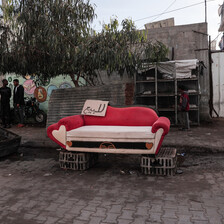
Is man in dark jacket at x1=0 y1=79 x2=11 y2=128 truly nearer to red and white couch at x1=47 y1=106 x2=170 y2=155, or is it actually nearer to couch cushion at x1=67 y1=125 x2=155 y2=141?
red and white couch at x1=47 y1=106 x2=170 y2=155

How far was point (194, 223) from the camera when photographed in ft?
8.23

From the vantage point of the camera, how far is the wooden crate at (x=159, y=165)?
13.5 feet

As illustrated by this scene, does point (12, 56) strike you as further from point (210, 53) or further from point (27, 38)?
point (210, 53)

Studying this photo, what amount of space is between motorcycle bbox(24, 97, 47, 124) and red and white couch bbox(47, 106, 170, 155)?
6.12 meters

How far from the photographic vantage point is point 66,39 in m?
5.39

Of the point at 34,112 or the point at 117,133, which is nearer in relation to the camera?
the point at 117,133

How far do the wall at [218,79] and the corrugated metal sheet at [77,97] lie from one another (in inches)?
215

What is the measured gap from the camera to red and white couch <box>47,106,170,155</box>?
4047 mm

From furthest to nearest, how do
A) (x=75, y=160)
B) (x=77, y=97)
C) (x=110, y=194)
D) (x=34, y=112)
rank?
(x=34, y=112) → (x=77, y=97) → (x=75, y=160) → (x=110, y=194)

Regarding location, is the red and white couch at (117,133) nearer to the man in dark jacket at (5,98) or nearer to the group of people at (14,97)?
the group of people at (14,97)

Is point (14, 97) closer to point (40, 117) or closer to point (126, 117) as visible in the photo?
point (40, 117)

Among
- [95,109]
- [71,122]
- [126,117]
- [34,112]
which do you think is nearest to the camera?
[71,122]

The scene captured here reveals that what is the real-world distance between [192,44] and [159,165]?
7.35 metres

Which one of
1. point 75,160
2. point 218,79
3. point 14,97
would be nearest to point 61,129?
point 75,160
